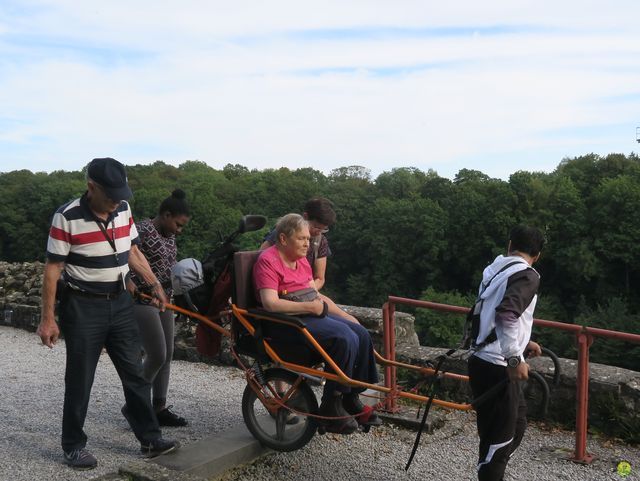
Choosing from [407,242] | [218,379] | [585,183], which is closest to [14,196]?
[407,242]

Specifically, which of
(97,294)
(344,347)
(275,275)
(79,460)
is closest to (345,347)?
(344,347)

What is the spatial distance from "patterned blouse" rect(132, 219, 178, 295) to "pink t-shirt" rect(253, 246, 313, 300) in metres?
0.87

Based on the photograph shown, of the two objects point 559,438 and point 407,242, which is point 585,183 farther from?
point 559,438

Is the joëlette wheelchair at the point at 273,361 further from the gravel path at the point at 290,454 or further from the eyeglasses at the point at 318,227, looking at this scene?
the eyeglasses at the point at 318,227

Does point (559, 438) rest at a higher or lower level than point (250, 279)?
lower

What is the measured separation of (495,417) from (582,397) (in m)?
1.38

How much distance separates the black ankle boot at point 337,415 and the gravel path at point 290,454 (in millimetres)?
504

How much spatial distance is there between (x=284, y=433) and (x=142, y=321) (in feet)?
4.02

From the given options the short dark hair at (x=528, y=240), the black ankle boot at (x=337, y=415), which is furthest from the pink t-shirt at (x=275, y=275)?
the short dark hair at (x=528, y=240)

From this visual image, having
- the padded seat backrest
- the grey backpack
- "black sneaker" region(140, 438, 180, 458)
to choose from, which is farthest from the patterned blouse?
"black sneaker" region(140, 438, 180, 458)

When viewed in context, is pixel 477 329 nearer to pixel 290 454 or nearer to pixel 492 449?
pixel 492 449

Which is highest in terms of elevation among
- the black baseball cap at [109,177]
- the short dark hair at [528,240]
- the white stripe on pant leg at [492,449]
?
the black baseball cap at [109,177]

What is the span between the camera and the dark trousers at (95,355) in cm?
436

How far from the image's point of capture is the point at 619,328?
40.6m
